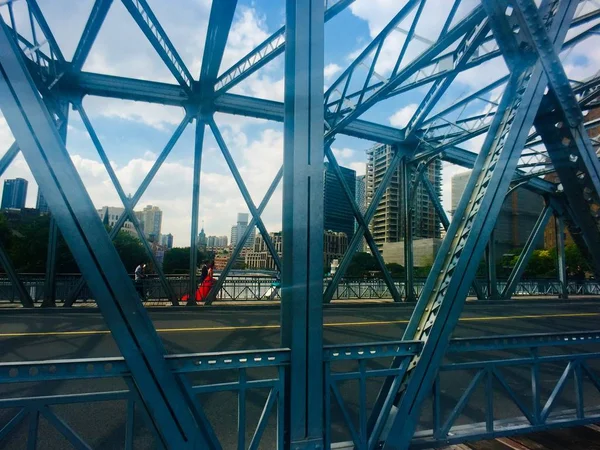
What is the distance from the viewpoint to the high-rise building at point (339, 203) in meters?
13.4

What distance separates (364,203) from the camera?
15.1m

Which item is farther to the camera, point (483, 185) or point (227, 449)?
point (227, 449)

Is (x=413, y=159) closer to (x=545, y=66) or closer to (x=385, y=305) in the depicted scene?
(x=385, y=305)

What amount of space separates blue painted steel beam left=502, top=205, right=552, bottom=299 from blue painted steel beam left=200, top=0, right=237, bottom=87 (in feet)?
57.1

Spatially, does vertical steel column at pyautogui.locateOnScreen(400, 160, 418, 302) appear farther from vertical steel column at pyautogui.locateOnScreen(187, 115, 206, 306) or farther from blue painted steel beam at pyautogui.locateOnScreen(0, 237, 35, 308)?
blue painted steel beam at pyautogui.locateOnScreen(0, 237, 35, 308)

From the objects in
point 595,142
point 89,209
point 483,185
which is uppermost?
point 595,142

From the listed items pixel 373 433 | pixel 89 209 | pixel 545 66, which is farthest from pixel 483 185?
pixel 89 209

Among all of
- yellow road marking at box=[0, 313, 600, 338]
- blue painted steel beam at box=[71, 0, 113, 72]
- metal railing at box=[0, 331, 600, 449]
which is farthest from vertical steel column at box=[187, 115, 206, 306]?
metal railing at box=[0, 331, 600, 449]

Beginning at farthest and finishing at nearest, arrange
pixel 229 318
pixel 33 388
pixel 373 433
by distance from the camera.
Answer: pixel 229 318, pixel 33 388, pixel 373 433

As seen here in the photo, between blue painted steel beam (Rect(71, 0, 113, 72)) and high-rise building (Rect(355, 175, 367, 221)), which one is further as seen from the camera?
high-rise building (Rect(355, 175, 367, 221))

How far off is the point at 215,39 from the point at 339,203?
8.07 m

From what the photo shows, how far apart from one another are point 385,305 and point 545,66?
12337mm

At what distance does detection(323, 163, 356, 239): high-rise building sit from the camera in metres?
13.4

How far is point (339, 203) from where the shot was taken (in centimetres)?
1390
